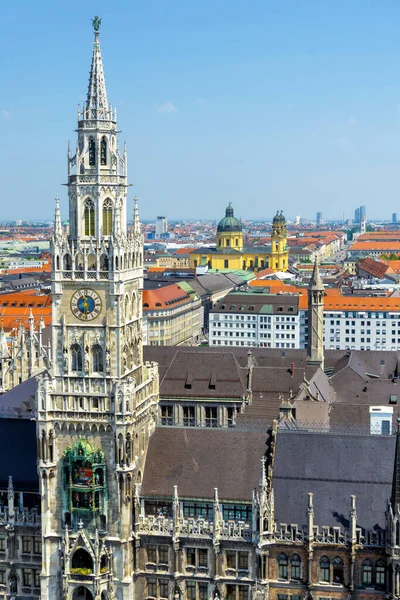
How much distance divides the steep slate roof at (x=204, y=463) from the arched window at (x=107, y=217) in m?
17.1

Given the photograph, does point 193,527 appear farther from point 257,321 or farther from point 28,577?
point 257,321

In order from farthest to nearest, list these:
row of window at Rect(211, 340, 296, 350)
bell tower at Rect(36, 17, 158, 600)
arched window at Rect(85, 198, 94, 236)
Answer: row of window at Rect(211, 340, 296, 350) → arched window at Rect(85, 198, 94, 236) → bell tower at Rect(36, 17, 158, 600)

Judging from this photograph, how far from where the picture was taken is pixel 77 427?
2562 inches

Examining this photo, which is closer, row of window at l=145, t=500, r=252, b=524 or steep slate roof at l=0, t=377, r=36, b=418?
row of window at l=145, t=500, r=252, b=524

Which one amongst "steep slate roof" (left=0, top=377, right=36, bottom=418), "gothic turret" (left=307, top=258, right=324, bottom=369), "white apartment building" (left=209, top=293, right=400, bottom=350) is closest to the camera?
"steep slate roof" (left=0, top=377, right=36, bottom=418)

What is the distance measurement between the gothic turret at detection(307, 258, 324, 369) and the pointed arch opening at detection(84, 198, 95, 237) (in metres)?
63.5

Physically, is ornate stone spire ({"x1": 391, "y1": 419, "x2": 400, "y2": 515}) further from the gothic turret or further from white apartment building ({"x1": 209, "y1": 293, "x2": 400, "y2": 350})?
white apartment building ({"x1": 209, "y1": 293, "x2": 400, "y2": 350})

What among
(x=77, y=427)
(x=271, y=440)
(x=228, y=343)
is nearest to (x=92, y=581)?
(x=77, y=427)

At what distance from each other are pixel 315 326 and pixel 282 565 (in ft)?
218

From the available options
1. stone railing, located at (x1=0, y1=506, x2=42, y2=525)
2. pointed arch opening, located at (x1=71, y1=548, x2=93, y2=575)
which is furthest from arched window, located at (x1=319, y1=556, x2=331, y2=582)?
stone railing, located at (x1=0, y1=506, x2=42, y2=525)

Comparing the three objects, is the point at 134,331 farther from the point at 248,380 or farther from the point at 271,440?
the point at 248,380

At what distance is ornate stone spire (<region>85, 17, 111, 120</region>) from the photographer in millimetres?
66125

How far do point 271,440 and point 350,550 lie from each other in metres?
10.5

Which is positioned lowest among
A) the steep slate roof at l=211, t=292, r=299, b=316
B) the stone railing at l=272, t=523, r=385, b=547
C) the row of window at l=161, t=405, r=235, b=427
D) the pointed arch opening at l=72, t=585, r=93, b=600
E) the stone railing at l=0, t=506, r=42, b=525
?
the pointed arch opening at l=72, t=585, r=93, b=600
